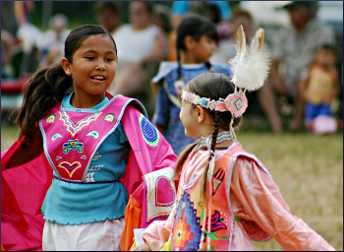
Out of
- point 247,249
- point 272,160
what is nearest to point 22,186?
point 247,249

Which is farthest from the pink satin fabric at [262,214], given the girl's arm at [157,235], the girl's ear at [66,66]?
the girl's ear at [66,66]

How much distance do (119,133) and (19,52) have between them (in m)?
9.59

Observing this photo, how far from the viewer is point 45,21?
13898 millimetres

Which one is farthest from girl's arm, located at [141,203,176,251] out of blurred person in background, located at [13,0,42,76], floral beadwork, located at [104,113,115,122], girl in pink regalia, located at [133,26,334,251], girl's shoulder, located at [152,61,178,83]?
blurred person in background, located at [13,0,42,76]

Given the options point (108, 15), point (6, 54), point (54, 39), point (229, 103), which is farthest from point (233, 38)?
point (229, 103)

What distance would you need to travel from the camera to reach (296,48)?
11781 mm

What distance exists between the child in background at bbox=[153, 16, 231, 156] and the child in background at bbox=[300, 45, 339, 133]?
5.70m

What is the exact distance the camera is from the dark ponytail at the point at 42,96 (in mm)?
4070

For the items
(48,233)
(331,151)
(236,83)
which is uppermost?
(236,83)

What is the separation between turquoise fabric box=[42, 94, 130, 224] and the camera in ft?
12.5

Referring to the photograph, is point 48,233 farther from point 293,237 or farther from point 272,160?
point 272,160

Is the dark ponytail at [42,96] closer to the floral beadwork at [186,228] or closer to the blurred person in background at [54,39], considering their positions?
the floral beadwork at [186,228]

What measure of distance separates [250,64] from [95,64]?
0.85 m

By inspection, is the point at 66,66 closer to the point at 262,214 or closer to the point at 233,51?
the point at 262,214
